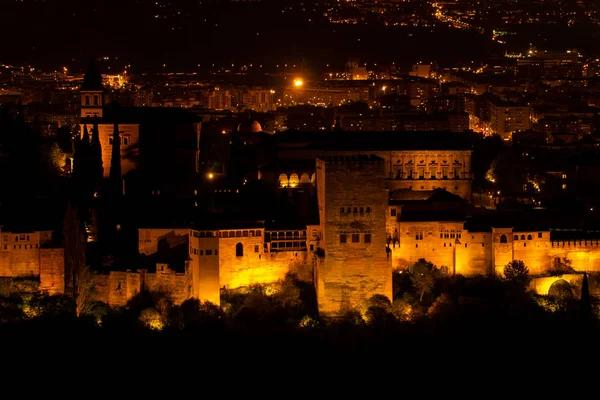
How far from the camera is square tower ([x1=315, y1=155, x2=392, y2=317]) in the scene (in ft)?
115

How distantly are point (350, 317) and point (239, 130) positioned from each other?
21393 millimetres

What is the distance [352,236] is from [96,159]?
11.1m

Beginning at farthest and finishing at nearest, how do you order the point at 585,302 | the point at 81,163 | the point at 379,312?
1. the point at 81,163
2. the point at 379,312
3. the point at 585,302

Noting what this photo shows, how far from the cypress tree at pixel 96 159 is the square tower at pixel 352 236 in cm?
972

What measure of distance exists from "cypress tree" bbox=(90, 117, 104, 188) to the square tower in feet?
31.9

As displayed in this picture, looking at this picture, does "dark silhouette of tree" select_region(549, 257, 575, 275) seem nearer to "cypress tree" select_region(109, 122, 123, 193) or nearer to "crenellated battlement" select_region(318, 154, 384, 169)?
"crenellated battlement" select_region(318, 154, 384, 169)

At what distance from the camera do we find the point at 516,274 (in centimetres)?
3628

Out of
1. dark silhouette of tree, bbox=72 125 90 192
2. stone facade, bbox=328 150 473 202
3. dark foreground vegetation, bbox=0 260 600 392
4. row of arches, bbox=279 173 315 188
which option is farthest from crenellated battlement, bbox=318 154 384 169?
dark silhouette of tree, bbox=72 125 90 192

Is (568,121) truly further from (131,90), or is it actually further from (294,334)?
(294,334)

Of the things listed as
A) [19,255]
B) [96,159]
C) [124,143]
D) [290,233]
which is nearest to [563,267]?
[290,233]

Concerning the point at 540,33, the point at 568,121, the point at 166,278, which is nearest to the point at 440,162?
the point at 166,278

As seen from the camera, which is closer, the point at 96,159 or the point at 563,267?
the point at 563,267

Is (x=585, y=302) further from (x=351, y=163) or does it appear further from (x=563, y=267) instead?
(x=351, y=163)

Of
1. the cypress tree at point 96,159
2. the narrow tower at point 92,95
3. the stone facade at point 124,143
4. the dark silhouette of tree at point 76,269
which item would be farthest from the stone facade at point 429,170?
the dark silhouette of tree at point 76,269
